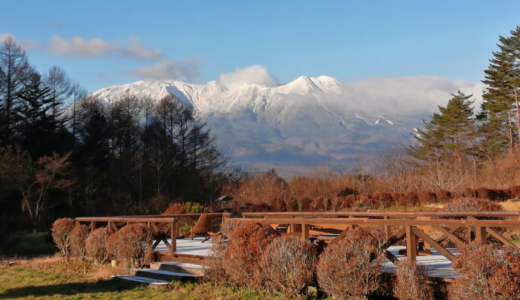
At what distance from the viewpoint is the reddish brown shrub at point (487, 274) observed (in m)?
4.80

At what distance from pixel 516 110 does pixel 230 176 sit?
23.8 metres

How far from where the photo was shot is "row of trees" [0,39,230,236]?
26.1 m

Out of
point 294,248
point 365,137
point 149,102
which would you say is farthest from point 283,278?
point 365,137

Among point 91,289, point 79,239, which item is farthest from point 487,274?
point 79,239

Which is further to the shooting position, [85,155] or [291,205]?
[85,155]

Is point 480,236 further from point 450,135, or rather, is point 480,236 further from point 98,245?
point 450,135

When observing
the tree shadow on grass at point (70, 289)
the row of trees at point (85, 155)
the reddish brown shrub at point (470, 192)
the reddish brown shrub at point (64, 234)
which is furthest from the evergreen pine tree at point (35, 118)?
the reddish brown shrub at point (470, 192)

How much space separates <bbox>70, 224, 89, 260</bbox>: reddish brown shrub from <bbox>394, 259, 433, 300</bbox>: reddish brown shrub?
7744mm

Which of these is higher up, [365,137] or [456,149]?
[365,137]

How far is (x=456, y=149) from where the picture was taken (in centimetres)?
3841

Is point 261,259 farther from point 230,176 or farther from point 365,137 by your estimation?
point 365,137

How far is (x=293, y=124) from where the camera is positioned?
544ft

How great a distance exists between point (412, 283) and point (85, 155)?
32987 mm

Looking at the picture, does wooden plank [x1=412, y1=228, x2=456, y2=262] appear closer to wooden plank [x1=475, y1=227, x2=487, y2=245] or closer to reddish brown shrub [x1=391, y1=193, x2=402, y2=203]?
wooden plank [x1=475, y1=227, x2=487, y2=245]
